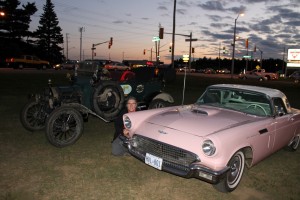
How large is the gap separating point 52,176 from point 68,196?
2.62 ft

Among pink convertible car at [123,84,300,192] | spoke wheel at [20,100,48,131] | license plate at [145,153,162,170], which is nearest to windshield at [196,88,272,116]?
pink convertible car at [123,84,300,192]

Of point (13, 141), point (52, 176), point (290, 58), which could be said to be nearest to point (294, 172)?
point (52, 176)

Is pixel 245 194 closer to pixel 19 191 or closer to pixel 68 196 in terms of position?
pixel 68 196

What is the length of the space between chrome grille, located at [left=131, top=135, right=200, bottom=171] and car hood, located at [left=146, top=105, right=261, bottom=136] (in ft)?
1.10

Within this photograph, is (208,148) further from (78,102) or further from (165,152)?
(78,102)

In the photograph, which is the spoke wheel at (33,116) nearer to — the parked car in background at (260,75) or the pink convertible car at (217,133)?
the pink convertible car at (217,133)

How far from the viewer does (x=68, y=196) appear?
13.8ft

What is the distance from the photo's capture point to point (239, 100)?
6105mm

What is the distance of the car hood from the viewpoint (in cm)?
457

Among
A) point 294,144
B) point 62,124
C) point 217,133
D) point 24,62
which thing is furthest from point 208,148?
point 24,62

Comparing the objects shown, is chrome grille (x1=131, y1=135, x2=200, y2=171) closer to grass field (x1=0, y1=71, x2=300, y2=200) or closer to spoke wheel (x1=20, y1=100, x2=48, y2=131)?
grass field (x1=0, y1=71, x2=300, y2=200)

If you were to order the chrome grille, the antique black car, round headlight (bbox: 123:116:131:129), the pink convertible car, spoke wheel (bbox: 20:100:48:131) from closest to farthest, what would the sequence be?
the pink convertible car, the chrome grille, round headlight (bbox: 123:116:131:129), the antique black car, spoke wheel (bbox: 20:100:48:131)

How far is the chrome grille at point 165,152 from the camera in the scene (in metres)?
4.32

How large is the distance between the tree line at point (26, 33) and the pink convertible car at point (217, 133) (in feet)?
148
